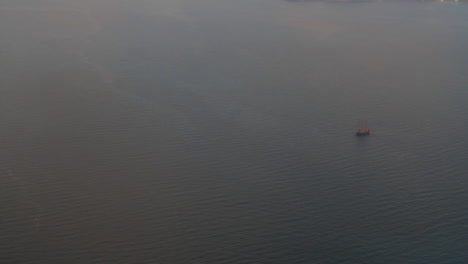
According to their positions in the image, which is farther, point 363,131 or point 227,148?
point 363,131

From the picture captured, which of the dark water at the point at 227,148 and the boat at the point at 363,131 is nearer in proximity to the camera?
the dark water at the point at 227,148

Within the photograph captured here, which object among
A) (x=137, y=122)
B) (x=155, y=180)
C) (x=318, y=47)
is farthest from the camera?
(x=318, y=47)

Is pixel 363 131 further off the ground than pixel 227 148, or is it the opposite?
pixel 363 131

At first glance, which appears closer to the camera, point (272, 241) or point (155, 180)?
point (272, 241)

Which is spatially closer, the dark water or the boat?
the dark water

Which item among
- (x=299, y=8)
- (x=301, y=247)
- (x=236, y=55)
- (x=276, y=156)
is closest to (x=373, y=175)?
(x=276, y=156)

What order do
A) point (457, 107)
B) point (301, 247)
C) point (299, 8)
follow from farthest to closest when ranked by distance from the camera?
point (299, 8)
point (457, 107)
point (301, 247)

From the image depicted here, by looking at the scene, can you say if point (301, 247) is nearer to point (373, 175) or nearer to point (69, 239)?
point (373, 175)
